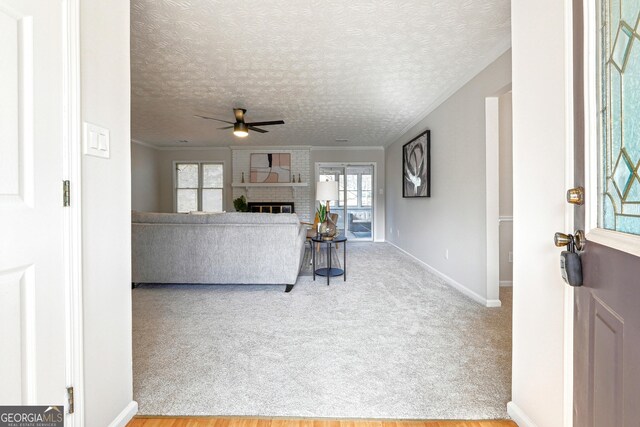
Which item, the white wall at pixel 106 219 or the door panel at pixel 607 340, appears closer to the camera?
the door panel at pixel 607 340

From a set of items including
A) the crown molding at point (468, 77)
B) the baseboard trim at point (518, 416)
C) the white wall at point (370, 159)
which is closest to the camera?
the baseboard trim at point (518, 416)

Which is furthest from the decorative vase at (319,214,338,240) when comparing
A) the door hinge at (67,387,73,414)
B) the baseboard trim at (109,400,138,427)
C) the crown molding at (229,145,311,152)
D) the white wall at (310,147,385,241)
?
the crown molding at (229,145,311,152)

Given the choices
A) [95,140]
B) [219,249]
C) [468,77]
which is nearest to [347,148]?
[468,77]

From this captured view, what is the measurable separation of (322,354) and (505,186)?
2.97 m

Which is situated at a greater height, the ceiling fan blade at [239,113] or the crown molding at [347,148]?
the crown molding at [347,148]

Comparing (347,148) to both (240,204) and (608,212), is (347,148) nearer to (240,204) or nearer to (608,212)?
(240,204)

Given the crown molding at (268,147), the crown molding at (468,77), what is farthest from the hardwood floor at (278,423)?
the crown molding at (268,147)

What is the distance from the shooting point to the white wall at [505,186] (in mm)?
3320

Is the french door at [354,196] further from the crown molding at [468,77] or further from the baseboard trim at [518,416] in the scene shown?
the baseboard trim at [518,416]

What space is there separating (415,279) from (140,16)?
151 inches

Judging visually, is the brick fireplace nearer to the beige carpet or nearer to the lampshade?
the lampshade

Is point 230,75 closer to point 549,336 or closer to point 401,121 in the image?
point 401,121

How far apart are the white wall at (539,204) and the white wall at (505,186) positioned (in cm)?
237

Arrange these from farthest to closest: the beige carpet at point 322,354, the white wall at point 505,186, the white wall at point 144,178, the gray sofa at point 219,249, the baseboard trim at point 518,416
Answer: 1. the white wall at point 144,178
2. the white wall at point 505,186
3. the gray sofa at point 219,249
4. the beige carpet at point 322,354
5. the baseboard trim at point 518,416
